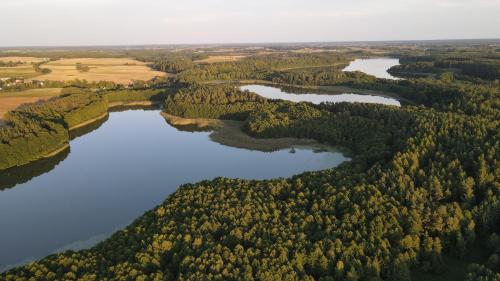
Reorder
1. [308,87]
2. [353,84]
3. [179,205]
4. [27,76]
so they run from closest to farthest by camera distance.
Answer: [179,205], [353,84], [308,87], [27,76]

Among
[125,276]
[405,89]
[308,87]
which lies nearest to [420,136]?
[125,276]

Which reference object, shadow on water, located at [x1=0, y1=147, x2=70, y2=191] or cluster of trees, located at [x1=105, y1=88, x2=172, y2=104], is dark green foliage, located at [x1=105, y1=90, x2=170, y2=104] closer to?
cluster of trees, located at [x1=105, y1=88, x2=172, y2=104]

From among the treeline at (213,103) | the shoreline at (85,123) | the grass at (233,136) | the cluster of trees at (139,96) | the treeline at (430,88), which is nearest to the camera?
the shoreline at (85,123)

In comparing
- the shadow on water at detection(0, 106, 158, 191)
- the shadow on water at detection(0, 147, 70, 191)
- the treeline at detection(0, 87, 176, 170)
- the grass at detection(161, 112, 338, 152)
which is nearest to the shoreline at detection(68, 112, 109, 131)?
the treeline at detection(0, 87, 176, 170)

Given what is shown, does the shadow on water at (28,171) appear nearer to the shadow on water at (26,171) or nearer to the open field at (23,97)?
→ the shadow on water at (26,171)

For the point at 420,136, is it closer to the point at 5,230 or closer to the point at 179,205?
the point at 179,205

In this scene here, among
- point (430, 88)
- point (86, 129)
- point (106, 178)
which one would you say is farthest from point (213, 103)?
point (430, 88)

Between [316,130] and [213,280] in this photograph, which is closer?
[213,280]

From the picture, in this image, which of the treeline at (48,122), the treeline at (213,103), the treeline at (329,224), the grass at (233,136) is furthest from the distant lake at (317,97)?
the treeline at (329,224)
